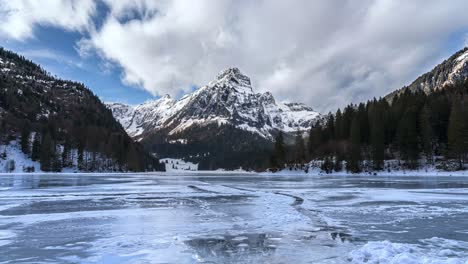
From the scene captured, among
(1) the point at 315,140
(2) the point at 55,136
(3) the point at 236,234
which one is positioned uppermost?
(2) the point at 55,136

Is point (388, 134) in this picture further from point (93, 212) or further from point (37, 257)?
point (37, 257)

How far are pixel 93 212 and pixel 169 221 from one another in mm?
5191

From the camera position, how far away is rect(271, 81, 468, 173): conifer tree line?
7175 cm

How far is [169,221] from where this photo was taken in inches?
531

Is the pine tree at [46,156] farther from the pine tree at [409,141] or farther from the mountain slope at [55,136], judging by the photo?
the pine tree at [409,141]

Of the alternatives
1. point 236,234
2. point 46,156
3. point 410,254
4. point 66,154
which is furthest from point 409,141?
point 66,154

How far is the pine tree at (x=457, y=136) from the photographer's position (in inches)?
2655

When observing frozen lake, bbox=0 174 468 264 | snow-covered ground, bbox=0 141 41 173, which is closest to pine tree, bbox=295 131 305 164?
snow-covered ground, bbox=0 141 41 173

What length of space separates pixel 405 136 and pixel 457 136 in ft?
38.4

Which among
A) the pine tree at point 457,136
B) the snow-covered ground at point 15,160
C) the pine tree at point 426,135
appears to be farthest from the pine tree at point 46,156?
the pine tree at point 457,136

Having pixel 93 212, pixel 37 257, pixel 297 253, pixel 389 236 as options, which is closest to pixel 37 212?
pixel 93 212

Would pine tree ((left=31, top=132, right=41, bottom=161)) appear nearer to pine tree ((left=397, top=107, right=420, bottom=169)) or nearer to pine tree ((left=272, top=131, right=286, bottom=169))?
pine tree ((left=272, top=131, right=286, bottom=169))

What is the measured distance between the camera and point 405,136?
7925cm

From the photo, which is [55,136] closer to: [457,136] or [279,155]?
[279,155]
